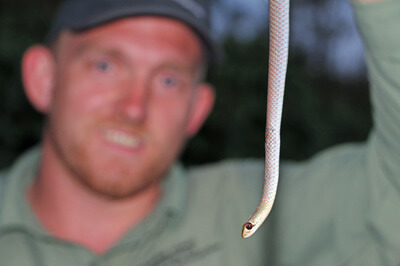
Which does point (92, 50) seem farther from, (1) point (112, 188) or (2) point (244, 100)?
(2) point (244, 100)

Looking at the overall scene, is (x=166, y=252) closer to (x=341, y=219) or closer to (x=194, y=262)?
(x=194, y=262)

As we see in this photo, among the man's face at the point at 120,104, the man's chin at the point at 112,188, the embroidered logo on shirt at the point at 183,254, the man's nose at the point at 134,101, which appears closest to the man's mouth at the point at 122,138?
the man's face at the point at 120,104

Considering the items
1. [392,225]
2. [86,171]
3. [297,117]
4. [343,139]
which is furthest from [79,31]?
[343,139]

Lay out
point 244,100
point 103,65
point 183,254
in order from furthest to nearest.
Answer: point 244,100 < point 103,65 < point 183,254

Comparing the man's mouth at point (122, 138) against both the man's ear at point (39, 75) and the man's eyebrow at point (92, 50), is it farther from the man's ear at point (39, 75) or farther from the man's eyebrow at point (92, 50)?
the man's ear at point (39, 75)

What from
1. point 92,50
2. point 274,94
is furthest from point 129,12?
point 274,94

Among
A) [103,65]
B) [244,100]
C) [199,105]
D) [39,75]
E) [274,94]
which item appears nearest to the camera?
[274,94]

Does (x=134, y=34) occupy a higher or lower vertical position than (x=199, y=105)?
higher

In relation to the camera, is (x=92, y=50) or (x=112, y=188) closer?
(x=112, y=188)
